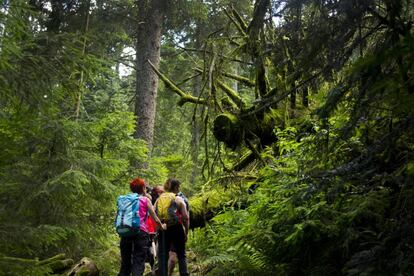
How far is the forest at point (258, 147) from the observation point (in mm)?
3430

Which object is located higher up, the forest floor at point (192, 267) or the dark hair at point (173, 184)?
the dark hair at point (173, 184)

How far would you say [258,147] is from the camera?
9.06 metres

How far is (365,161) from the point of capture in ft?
11.5

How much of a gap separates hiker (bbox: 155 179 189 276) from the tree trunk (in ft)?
20.8

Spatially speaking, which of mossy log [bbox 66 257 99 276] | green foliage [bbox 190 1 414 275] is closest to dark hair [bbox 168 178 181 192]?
green foliage [bbox 190 1 414 275]

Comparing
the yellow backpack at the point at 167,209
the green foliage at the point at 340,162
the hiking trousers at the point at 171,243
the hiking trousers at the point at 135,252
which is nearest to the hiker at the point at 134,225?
the hiking trousers at the point at 135,252

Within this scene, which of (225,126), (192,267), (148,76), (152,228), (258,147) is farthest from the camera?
(148,76)

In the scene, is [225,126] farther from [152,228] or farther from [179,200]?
[152,228]

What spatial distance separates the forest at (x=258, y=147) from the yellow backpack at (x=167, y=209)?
71 centimetres

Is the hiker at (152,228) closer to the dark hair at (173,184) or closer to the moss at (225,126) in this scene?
the dark hair at (173,184)

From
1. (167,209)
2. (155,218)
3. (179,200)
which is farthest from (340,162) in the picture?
(155,218)

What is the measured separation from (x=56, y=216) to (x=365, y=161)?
20.6 feet

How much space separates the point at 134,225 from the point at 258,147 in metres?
3.28

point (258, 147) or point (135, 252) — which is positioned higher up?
point (258, 147)
